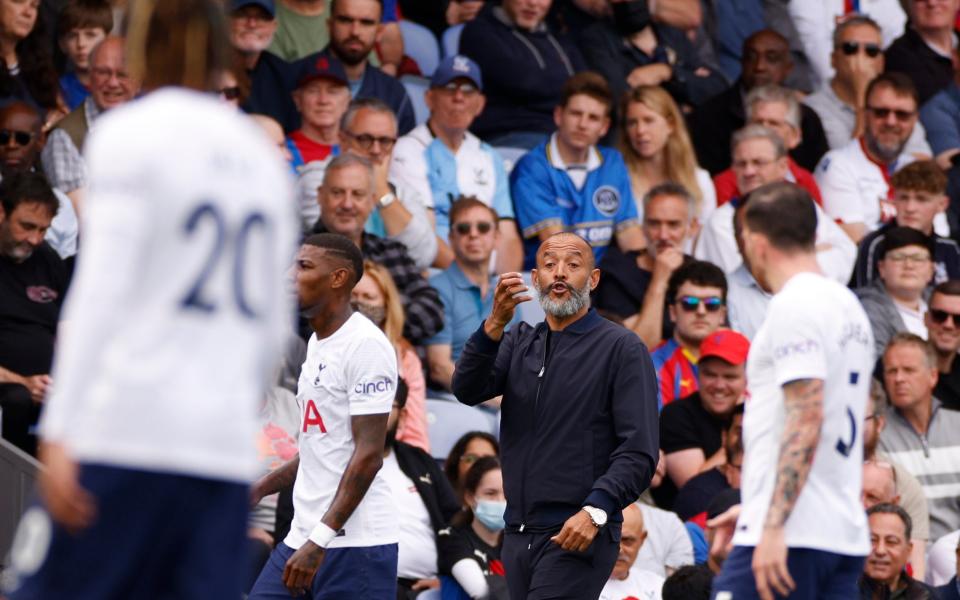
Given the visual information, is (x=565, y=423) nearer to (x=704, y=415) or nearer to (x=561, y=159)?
(x=704, y=415)

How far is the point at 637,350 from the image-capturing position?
7.28m

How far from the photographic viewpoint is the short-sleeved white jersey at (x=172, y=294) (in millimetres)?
3961

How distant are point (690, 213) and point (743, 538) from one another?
23.2ft

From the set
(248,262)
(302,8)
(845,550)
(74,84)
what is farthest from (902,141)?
(248,262)

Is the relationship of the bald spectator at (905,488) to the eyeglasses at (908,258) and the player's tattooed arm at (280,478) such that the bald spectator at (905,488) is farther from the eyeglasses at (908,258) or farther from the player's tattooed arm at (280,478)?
the player's tattooed arm at (280,478)

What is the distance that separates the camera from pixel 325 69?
1230cm

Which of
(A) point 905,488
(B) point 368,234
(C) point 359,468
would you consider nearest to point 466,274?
(B) point 368,234

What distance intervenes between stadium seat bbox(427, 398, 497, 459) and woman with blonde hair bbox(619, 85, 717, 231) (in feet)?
9.25

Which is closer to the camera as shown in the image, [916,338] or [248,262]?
[248,262]

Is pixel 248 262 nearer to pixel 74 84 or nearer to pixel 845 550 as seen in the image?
pixel 845 550

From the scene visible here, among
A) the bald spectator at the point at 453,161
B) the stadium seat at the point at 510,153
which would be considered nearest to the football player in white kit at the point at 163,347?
the bald spectator at the point at 453,161

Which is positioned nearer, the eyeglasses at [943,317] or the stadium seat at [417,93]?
the eyeglasses at [943,317]

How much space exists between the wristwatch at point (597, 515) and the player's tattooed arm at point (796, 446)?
161cm

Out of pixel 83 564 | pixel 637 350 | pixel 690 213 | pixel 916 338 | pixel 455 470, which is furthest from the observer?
pixel 690 213
